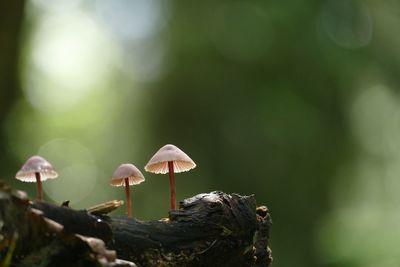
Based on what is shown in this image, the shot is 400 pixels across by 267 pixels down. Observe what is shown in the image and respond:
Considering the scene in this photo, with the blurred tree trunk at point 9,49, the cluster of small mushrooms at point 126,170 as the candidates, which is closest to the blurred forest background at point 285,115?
the blurred tree trunk at point 9,49

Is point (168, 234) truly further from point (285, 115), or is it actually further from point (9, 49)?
point (285, 115)

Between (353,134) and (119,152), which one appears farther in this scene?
(119,152)

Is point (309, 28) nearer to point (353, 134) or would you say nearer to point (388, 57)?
point (388, 57)

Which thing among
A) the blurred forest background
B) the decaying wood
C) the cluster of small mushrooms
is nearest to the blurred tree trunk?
the blurred forest background

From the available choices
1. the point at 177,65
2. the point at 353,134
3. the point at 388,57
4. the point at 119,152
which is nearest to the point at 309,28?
the point at 388,57

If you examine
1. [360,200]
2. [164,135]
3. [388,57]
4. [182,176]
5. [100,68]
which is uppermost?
[100,68]
